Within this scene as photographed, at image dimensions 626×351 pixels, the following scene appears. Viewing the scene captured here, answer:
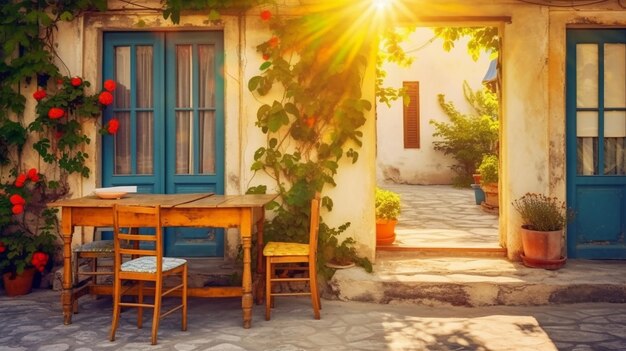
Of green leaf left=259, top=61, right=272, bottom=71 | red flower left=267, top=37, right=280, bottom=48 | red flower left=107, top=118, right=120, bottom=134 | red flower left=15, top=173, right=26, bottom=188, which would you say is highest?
red flower left=267, top=37, right=280, bottom=48

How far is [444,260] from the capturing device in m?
6.54

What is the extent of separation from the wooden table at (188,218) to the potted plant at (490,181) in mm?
6842

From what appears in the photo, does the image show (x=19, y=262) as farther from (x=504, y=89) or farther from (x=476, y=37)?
(x=476, y=37)

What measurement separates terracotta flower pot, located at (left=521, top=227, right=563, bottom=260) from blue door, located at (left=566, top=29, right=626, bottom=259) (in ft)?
2.34

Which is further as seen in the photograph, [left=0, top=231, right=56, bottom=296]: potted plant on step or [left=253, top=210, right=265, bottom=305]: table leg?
[left=0, top=231, right=56, bottom=296]: potted plant on step

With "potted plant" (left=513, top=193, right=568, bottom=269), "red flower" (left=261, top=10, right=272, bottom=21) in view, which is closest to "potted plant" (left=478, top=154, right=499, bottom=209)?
"potted plant" (left=513, top=193, right=568, bottom=269)

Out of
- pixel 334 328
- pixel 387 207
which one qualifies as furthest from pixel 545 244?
pixel 334 328

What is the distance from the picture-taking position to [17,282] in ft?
19.8

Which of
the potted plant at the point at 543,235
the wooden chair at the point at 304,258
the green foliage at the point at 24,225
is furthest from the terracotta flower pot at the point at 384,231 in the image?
the green foliage at the point at 24,225

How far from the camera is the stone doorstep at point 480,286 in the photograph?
5.51 m

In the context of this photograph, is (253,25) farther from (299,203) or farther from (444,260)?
(444,260)

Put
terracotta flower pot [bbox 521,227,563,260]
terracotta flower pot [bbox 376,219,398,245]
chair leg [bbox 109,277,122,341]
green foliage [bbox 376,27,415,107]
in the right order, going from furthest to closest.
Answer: green foliage [bbox 376,27,415,107] < terracotta flower pot [bbox 376,219,398,245] < terracotta flower pot [bbox 521,227,563,260] < chair leg [bbox 109,277,122,341]

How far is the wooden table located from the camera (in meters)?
4.82

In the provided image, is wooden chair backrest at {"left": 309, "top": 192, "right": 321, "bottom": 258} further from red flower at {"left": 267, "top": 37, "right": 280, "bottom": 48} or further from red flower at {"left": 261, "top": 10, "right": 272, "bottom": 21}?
red flower at {"left": 261, "top": 10, "right": 272, "bottom": 21}
